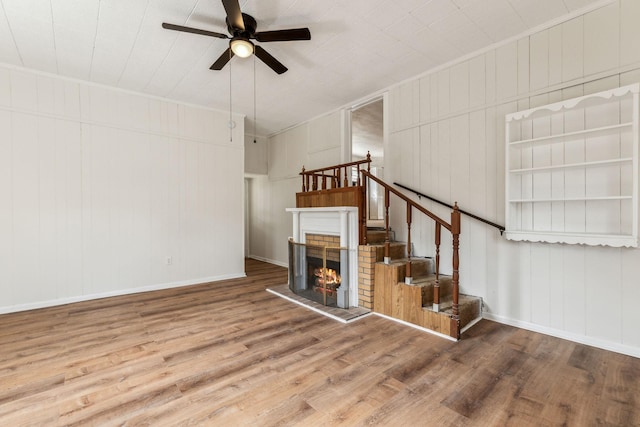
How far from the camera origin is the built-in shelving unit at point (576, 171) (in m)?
Result: 2.45

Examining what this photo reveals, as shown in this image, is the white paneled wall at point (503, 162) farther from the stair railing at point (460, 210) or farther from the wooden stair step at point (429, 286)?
the wooden stair step at point (429, 286)

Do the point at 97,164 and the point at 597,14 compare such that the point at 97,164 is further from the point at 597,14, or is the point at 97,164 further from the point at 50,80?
the point at 597,14

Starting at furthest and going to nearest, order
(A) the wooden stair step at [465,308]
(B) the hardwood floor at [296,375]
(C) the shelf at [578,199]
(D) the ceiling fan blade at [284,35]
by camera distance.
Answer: (A) the wooden stair step at [465,308], (D) the ceiling fan blade at [284,35], (C) the shelf at [578,199], (B) the hardwood floor at [296,375]

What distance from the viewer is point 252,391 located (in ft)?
6.53

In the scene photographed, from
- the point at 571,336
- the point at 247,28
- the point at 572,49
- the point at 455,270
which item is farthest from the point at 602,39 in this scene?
the point at 247,28

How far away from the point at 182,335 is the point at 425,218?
318 cm

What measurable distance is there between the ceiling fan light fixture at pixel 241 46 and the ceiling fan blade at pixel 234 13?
0.49 feet

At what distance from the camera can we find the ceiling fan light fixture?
8.63 ft

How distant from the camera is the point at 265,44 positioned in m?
3.28

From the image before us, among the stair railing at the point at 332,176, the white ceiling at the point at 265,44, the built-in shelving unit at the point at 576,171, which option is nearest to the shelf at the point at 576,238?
the built-in shelving unit at the point at 576,171

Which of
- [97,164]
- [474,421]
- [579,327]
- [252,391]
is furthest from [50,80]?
[579,327]

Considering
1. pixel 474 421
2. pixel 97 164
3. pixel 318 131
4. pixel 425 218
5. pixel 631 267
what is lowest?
pixel 474 421

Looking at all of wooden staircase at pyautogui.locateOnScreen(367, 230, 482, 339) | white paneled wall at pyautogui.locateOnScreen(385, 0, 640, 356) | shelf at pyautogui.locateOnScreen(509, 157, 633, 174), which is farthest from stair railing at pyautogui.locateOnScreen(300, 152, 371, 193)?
shelf at pyautogui.locateOnScreen(509, 157, 633, 174)

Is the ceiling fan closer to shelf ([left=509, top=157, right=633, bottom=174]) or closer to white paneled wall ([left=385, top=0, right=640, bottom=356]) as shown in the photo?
white paneled wall ([left=385, top=0, right=640, bottom=356])
